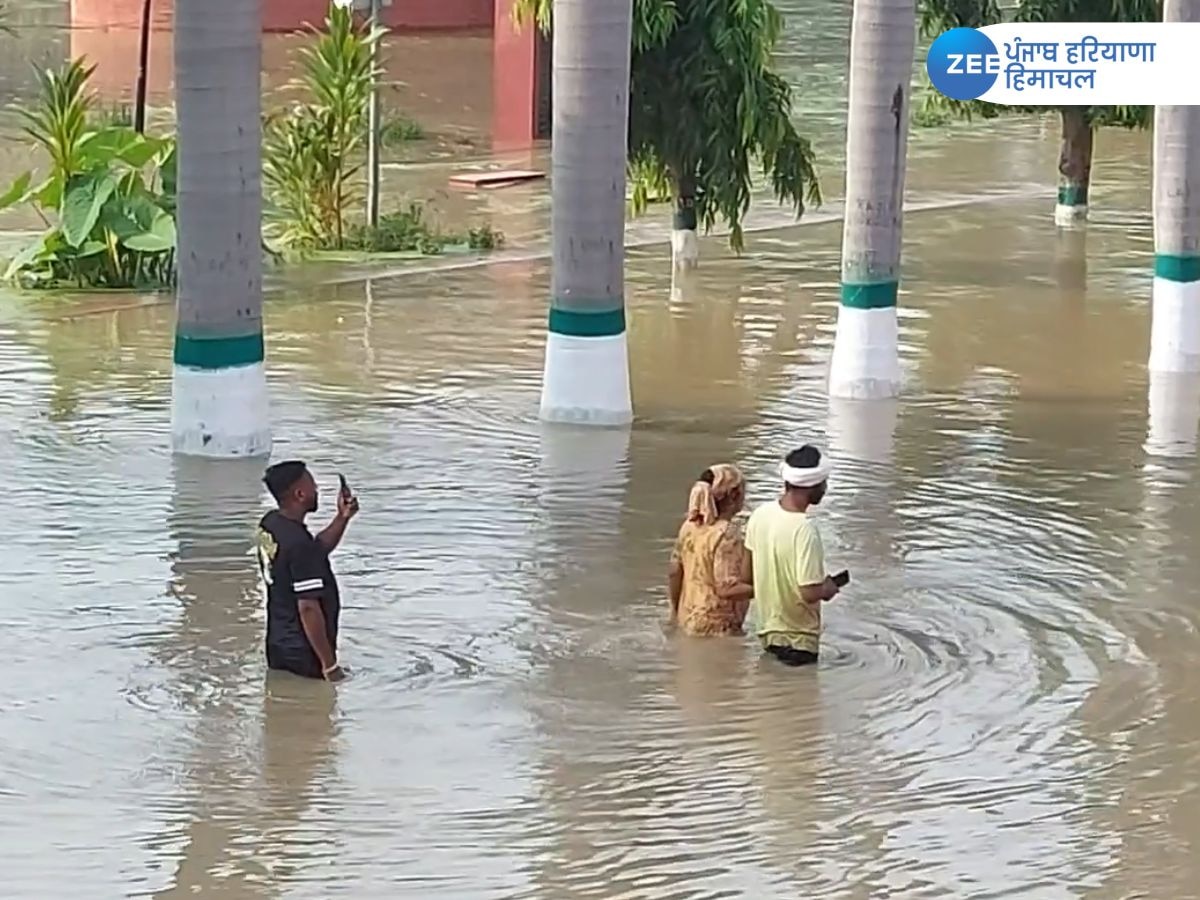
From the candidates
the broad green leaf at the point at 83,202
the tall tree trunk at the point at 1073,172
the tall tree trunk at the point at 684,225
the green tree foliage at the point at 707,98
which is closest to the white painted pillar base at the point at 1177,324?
the green tree foliage at the point at 707,98

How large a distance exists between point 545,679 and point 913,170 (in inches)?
765

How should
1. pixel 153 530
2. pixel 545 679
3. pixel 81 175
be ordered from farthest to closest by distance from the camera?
1. pixel 81 175
2. pixel 153 530
3. pixel 545 679

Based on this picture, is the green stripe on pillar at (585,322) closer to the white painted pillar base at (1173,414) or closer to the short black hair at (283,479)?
the white painted pillar base at (1173,414)

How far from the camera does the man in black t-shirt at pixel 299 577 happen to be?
8.62m

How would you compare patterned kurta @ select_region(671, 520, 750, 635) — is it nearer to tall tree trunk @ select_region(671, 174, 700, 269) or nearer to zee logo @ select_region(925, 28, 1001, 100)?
zee logo @ select_region(925, 28, 1001, 100)

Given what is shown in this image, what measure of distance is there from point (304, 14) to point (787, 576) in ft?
A: 103

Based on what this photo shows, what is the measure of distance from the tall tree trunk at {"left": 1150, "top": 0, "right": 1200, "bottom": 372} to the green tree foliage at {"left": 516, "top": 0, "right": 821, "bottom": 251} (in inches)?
158

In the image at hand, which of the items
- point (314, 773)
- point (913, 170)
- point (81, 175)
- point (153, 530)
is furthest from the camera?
point (913, 170)

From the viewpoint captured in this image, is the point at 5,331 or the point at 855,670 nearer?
the point at 855,670

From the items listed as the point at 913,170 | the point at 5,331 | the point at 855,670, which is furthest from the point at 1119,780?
the point at 913,170

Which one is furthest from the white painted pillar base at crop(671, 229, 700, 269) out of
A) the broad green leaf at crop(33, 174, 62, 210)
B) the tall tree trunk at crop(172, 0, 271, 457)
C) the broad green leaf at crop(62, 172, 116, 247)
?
the tall tree trunk at crop(172, 0, 271, 457)

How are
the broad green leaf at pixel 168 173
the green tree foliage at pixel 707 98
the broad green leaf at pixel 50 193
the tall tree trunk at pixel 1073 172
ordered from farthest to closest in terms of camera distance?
the tall tree trunk at pixel 1073 172 → the green tree foliage at pixel 707 98 → the broad green leaf at pixel 168 173 → the broad green leaf at pixel 50 193

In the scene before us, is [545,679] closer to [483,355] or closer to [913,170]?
[483,355]

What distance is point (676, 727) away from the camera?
8484 millimetres
